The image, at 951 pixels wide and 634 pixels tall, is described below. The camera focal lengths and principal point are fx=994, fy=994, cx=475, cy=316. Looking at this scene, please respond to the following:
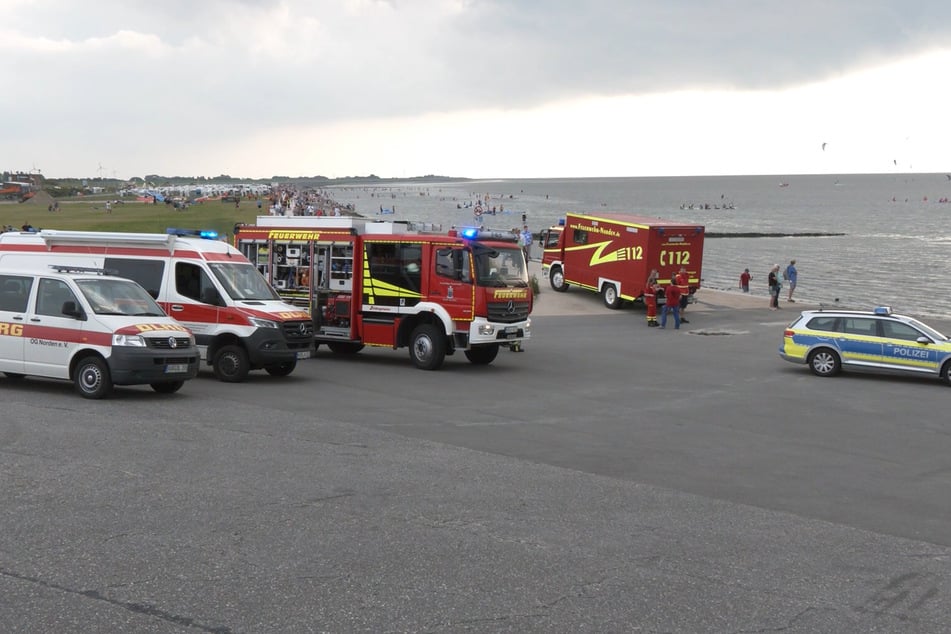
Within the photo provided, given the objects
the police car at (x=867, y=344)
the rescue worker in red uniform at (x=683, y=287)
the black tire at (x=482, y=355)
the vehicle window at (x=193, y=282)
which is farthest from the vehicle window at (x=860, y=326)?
the vehicle window at (x=193, y=282)

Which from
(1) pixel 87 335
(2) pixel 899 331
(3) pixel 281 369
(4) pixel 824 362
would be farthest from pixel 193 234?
(2) pixel 899 331

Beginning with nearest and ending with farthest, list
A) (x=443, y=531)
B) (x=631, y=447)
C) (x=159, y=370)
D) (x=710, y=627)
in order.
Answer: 1. (x=710, y=627)
2. (x=443, y=531)
3. (x=631, y=447)
4. (x=159, y=370)

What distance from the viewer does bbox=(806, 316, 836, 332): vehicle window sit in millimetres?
22266

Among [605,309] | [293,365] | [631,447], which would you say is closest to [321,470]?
[631,447]

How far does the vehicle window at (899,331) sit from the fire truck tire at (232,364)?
13.6 meters

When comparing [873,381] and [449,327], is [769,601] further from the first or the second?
[873,381]

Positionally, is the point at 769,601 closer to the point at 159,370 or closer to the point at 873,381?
the point at 159,370

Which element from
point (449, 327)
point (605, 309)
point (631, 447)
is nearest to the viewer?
point (631, 447)

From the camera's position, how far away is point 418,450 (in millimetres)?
11906

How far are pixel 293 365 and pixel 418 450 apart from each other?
7407mm

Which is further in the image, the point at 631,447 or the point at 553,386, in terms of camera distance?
the point at 553,386

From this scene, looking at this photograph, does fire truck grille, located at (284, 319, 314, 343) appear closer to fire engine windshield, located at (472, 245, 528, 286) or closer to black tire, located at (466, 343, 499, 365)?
fire engine windshield, located at (472, 245, 528, 286)

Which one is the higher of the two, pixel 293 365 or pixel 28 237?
pixel 28 237

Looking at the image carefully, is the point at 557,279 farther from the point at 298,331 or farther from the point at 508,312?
the point at 298,331
